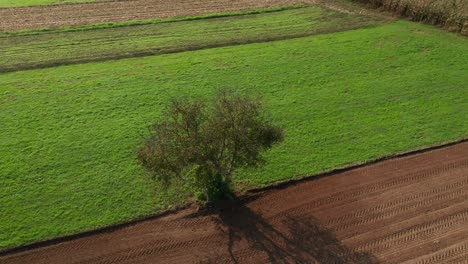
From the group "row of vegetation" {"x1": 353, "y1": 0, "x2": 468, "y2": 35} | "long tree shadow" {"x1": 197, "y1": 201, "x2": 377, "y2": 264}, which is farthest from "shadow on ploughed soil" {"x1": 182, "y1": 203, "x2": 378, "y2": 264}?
"row of vegetation" {"x1": 353, "y1": 0, "x2": 468, "y2": 35}

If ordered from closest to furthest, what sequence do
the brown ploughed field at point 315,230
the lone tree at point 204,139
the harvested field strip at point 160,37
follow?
the brown ploughed field at point 315,230
the lone tree at point 204,139
the harvested field strip at point 160,37

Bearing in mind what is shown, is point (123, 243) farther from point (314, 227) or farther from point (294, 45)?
point (294, 45)

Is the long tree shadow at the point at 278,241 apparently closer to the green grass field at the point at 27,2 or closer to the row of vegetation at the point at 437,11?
the row of vegetation at the point at 437,11

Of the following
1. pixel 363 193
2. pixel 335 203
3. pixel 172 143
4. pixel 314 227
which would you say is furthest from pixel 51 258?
pixel 363 193

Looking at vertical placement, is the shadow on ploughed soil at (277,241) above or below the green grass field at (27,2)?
below

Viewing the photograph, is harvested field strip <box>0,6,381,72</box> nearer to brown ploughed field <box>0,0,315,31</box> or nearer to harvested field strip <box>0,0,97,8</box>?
brown ploughed field <box>0,0,315,31</box>

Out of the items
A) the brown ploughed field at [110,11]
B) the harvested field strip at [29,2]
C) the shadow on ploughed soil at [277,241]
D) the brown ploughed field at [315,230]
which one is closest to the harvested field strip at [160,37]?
the brown ploughed field at [110,11]
